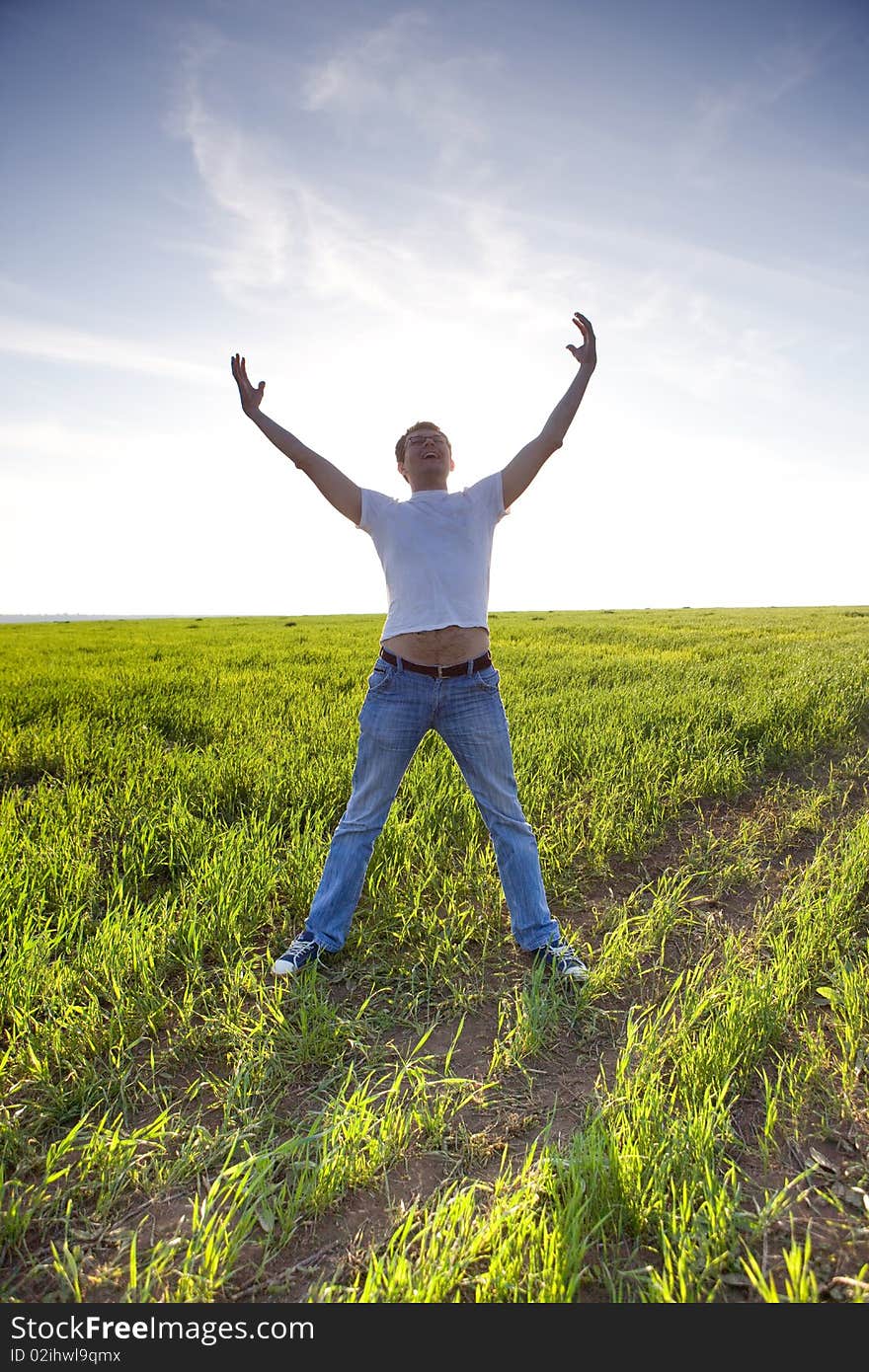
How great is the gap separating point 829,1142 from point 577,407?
310 cm

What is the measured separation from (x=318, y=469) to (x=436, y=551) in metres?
0.68

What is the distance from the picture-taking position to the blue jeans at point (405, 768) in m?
3.21

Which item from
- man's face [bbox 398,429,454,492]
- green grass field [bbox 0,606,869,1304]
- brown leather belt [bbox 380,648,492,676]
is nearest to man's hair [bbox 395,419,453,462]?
man's face [bbox 398,429,454,492]

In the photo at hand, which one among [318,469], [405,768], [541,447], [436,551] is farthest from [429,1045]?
[541,447]

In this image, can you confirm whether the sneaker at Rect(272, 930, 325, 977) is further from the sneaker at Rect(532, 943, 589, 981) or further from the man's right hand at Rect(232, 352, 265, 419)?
the man's right hand at Rect(232, 352, 265, 419)

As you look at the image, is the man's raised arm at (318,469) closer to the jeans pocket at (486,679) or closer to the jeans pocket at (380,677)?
the jeans pocket at (380,677)

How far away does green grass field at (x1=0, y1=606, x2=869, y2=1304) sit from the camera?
6.06ft

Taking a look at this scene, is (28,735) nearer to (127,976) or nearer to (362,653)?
(127,976)

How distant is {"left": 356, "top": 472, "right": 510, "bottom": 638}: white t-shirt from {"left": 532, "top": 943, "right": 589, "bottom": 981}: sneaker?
1.60m

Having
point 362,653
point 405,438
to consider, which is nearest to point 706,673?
point 362,653

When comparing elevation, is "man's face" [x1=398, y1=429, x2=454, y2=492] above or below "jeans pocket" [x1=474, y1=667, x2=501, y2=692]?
above
